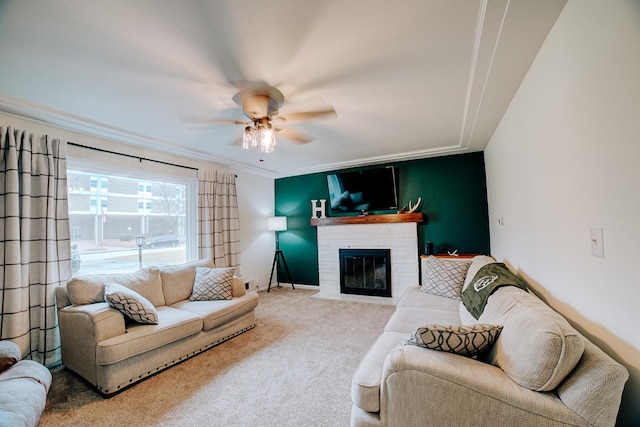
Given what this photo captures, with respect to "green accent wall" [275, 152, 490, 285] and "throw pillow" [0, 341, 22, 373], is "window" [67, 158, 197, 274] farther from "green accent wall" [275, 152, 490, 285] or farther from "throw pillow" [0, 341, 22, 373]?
"green accent wall" [275, 152, 490, 285]

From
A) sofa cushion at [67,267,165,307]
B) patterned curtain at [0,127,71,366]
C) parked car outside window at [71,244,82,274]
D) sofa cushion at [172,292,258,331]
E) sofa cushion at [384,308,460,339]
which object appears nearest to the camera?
sofa cushion at [384,308,460,339]

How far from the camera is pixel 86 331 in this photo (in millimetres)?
2096

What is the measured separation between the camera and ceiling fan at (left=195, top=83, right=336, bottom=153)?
2.03 metres

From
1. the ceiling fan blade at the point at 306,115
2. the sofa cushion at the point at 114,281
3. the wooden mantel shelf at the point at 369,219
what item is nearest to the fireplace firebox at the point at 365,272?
the wooden mantel shelf at the point at 369,219

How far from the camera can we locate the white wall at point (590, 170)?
0.91 m

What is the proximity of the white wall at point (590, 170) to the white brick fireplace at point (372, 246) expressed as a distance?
7.84 ft

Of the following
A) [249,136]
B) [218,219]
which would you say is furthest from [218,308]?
[249,136]

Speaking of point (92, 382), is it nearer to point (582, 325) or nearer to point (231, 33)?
point (231, 33)

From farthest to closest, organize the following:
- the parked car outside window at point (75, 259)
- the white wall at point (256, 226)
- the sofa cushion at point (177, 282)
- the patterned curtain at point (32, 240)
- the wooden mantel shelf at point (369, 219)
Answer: the white wall at point (256, 226) < the wooden mantel shelf at point (369, 219) < the sofa cushion at point (177, 282) < the parked car outside window at point (75, 259) < the patterned curtain at point (32, 240)

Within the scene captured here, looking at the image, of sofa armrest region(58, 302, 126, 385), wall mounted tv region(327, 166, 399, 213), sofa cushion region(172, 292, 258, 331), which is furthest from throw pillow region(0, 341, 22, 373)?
wall mounted tv region(327, 166, 399, 213)

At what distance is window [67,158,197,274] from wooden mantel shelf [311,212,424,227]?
87.7 inches

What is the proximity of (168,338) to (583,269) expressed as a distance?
292 centimetres

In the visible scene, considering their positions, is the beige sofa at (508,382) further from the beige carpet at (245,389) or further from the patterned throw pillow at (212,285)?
the patterned throw pillow at (212,285)

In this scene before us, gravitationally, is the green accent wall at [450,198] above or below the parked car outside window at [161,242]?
above
